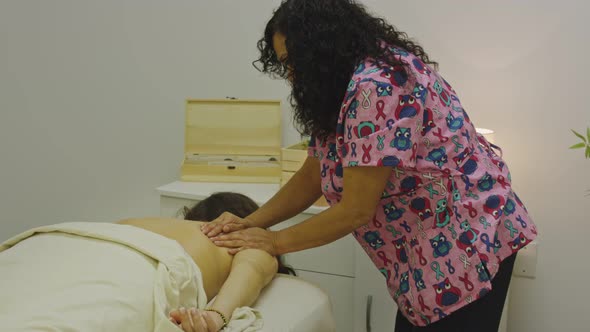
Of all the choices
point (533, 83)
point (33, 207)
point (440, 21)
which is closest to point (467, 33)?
point (440, 21)

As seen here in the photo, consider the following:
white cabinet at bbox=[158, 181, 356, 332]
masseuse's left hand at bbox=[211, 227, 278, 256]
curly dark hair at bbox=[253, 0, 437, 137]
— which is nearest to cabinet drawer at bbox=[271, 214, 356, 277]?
white cabinet at bbox=[158, 181, 356, 332]

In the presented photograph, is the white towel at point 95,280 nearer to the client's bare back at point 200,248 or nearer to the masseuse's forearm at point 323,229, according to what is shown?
the client's bare back at point 200,248

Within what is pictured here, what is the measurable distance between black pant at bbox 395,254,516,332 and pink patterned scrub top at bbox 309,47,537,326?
0.12 ft

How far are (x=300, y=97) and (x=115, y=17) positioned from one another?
1.58m

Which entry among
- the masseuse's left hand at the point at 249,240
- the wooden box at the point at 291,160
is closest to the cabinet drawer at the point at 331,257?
the wooden box at the point at 291,160

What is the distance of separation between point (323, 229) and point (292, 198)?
295 millimetres

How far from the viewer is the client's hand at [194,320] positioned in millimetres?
1286

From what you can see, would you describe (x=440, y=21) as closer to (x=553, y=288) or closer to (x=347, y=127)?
(x=553, y=288)

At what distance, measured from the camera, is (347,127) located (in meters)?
1.32

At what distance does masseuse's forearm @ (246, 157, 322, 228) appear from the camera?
1.70 m

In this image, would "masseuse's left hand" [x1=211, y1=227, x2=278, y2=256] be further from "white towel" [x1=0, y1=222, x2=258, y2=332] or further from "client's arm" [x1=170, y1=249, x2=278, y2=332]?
"white towel" [x1=0, y1=222, x2=258, y2=332]

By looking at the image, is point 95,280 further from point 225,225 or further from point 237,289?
point 225,225

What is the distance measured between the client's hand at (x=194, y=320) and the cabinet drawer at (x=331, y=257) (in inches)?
35.2

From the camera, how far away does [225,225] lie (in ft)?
5.41
